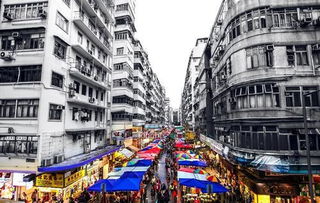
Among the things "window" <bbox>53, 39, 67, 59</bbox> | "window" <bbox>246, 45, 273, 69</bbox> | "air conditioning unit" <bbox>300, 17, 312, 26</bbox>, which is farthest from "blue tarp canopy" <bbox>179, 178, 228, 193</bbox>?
"window" <bbox>53, 39, 67, 59</bbox>

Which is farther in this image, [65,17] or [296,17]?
[65,17]

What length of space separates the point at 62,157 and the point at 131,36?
91.5 feet

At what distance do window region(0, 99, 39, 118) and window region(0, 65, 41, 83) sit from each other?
1769mm

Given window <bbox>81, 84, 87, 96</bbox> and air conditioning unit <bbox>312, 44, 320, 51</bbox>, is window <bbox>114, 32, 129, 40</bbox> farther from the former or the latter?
air conditioning unit <bbox>312, 44, 320, 51</bbox>

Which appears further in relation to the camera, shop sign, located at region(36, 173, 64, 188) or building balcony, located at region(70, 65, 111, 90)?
building balcony, located at region(70, 65, 111, 90)

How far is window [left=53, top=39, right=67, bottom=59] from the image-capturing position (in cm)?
1767

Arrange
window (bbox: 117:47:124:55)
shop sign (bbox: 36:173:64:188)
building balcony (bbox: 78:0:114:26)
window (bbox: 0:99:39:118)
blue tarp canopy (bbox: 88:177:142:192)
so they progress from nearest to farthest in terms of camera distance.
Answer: blue tarp canopy (bbox: 88:177:142:192)
shop sign (bbox: 36:173:64:188)
window (bbox: 0:99:39:118)
building balcony (bbox: 78:0:114:26)
window (bbox: 117:47:124:55)

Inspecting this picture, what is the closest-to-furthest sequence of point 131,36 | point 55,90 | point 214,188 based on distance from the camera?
1. point 214,188
2. point 55,90
3. point 131,36

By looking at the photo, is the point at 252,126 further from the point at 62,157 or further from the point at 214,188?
the point at 62,157

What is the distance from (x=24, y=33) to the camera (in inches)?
675

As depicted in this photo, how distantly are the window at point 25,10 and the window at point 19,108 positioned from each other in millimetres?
7380

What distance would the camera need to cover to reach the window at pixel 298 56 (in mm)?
15961

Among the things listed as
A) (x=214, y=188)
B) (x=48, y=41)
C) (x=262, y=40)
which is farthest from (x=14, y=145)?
(x=262, y=40)

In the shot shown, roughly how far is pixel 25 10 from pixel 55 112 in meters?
9.31
